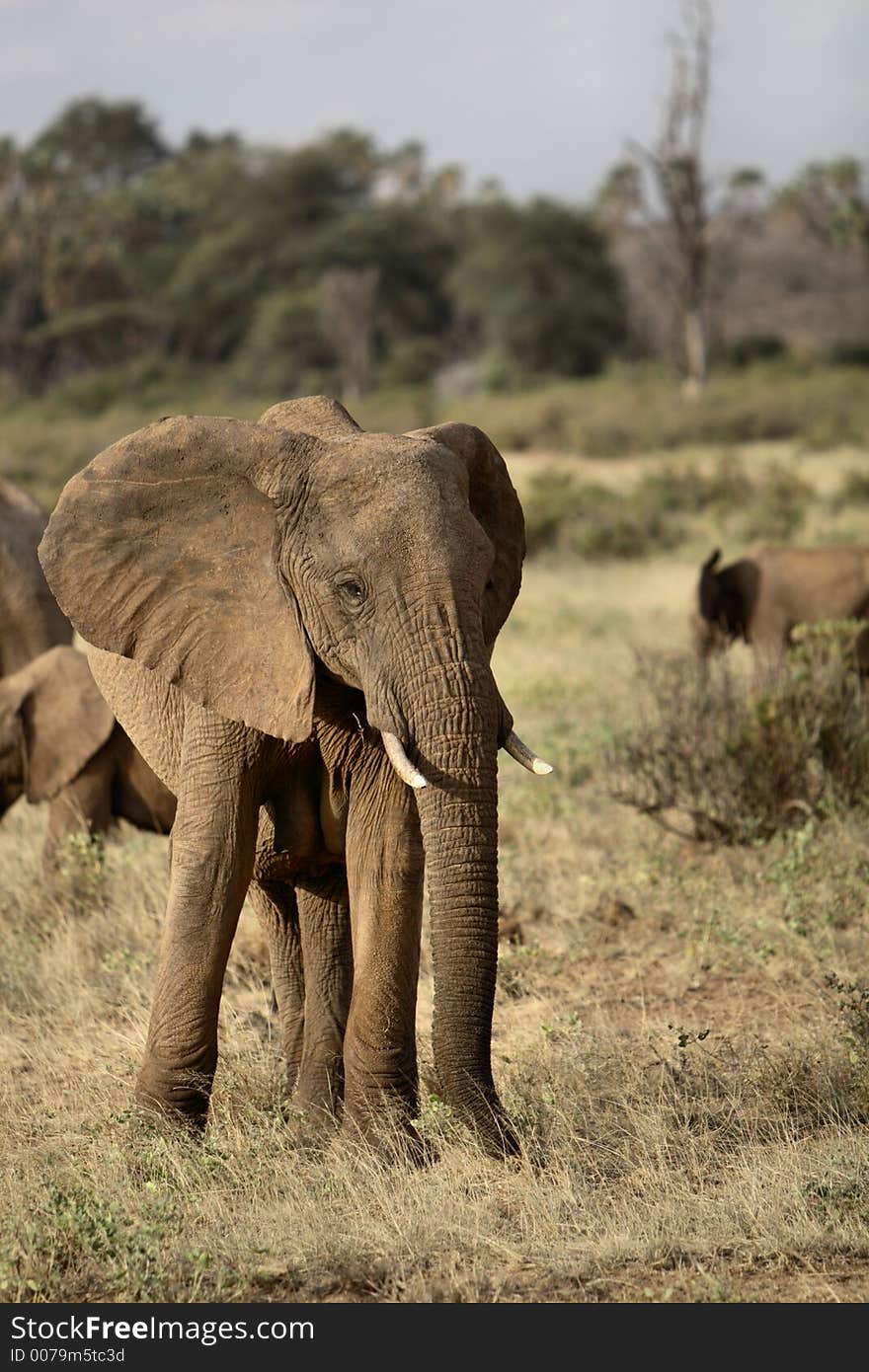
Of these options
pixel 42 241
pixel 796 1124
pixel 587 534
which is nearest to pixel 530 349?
pixel 42 241

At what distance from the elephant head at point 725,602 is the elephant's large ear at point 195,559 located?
8928 mm

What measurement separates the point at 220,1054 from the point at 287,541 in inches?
86.7

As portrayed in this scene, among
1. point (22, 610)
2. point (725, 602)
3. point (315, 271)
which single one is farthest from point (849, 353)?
point (22, 610)

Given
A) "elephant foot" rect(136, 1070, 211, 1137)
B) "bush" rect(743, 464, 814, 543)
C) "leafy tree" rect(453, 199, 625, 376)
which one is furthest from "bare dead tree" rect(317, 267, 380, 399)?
"elephant foot" rect(136, 1070, 211, 1137)

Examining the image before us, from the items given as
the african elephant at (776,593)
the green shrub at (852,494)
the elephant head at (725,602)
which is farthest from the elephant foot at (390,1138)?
the green shrub at (852,494)

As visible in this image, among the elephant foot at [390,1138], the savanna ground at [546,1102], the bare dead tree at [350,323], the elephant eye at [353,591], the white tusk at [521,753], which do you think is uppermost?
the bare dead tree at [350,323]

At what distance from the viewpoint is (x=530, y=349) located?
158ft

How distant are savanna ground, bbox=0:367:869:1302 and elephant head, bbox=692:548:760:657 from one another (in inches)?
142

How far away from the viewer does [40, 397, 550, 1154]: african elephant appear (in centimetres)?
446

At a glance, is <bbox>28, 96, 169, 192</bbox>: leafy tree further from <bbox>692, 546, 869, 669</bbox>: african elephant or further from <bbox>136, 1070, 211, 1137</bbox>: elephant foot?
<bbox>136, 1070, 211, 1137</bbox>: elephant foot

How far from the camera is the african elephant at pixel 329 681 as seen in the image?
4.46 meters

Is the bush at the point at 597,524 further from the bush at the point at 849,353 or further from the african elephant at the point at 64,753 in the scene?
the bush at the point at 849,353

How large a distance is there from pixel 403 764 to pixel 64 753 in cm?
439

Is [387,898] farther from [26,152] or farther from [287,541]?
[26,152]
